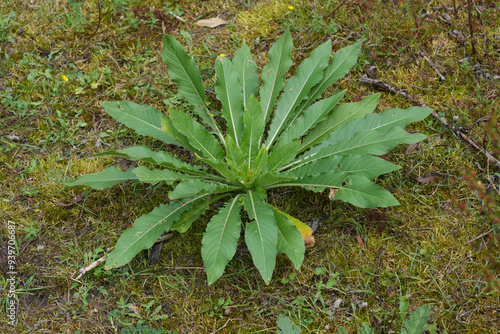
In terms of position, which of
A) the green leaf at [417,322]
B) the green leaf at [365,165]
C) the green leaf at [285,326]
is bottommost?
the green leaf at [285,326]

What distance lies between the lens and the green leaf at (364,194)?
227 cm

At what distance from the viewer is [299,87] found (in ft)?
9.23

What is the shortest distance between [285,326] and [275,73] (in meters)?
1.71

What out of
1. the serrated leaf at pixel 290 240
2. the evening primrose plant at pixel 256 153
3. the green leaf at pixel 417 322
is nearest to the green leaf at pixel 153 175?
the evening primrose plant at pixel 256 153

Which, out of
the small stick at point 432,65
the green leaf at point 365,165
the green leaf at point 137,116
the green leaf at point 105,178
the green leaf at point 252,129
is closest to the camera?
the green leaf at point 365,165

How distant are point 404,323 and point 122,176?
77.6 inches

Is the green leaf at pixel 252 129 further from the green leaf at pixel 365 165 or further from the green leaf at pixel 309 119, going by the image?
the green leaf at pixel 365 165

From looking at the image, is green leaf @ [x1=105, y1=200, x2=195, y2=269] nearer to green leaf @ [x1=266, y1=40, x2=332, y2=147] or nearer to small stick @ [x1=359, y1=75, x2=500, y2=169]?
green leaf @ [x1=266, y1=40, x2=332, y2=147]

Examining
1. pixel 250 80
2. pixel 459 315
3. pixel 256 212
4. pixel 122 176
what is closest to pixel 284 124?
pixel 250 80

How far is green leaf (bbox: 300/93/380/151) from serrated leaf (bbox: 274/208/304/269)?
628 mm

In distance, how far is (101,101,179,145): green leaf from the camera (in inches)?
107

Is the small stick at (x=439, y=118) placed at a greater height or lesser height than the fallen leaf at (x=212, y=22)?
lesser

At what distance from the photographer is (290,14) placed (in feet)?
11.6

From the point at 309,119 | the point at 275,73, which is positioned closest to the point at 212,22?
the point at 275,73
